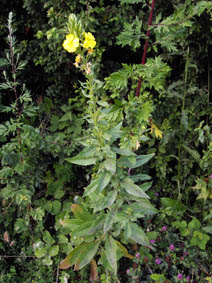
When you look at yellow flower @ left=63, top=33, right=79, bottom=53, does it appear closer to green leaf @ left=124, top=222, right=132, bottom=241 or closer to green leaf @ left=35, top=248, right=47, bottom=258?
green leaf @ left=124, top=222, right=132, bottom=241

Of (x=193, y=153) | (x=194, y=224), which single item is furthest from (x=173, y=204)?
(x=193, y=153)

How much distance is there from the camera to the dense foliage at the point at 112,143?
212cm

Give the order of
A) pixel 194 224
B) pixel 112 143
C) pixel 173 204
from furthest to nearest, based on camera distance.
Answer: pixel 173 204
pixel 194 224
pixel 112 143

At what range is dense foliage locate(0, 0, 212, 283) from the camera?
6.94 feet

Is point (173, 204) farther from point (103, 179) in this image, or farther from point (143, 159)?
point (103, 179)

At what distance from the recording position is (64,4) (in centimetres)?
237

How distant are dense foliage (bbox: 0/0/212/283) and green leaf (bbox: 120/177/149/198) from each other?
125mm

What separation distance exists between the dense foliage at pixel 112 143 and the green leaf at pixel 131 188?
12cm

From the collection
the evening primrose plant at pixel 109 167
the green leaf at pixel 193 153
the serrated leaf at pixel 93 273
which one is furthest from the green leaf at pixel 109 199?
the green leaf at pixel 193 153

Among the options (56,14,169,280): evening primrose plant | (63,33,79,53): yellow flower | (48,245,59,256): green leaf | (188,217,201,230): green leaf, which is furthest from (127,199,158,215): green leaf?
(63,33,79,53): yellow flower

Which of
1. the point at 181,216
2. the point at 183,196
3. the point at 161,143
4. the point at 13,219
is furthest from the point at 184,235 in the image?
the point at 13,219

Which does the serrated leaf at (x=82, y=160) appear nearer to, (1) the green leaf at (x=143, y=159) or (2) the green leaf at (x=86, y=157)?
(2) the green leaf at (x=86, y=157)

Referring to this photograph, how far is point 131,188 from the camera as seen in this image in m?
1.80

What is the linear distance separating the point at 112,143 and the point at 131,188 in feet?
1.78
